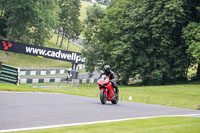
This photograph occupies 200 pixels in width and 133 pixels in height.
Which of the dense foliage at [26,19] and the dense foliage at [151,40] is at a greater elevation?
the dense foliage at [26,19]

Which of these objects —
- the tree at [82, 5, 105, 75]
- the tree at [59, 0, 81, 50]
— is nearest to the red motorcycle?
the tree at [82, 5, 105, 75]

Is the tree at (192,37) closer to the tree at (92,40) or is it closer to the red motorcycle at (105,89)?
the tree at (92,40)

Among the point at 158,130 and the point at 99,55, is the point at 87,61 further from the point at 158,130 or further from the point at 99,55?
the point at 158,130

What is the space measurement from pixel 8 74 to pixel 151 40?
76.8ft

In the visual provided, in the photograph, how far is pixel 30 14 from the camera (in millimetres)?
61906

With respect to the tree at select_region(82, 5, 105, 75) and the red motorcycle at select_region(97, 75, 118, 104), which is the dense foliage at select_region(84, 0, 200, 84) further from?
the red motorcycle at select_region(97, 75, 118, 104)

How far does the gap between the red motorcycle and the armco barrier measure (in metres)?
14.1

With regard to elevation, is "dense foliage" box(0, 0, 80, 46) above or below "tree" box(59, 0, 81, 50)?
below

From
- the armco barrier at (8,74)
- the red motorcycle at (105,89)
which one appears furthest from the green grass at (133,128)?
the armco barrier at (8,74)

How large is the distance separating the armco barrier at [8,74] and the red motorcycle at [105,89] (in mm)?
14142

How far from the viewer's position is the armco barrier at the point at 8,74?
2941 cm

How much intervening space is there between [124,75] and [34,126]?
1659 inches

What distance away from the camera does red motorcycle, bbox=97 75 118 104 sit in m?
15.7

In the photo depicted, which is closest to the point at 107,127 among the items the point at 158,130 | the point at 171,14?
the point at 158,130
